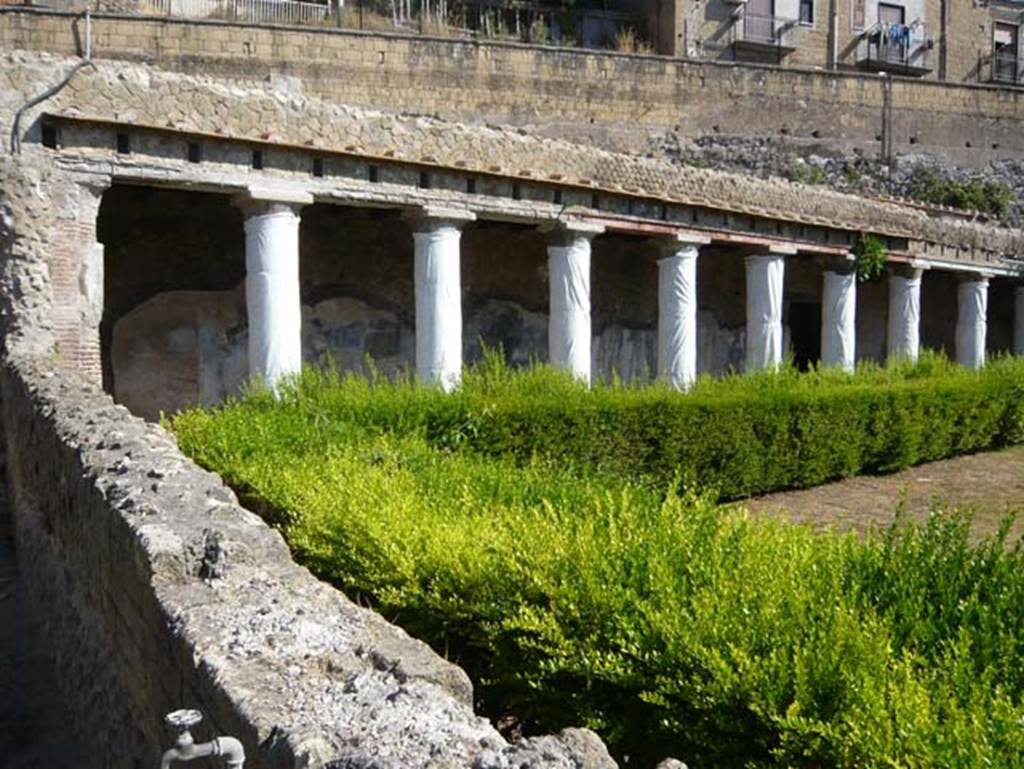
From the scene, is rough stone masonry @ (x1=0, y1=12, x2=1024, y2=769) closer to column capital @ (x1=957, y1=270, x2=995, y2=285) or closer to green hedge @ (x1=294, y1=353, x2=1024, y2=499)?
green hedge @ (x1=294, y1=353, x2=1024, y2=499)

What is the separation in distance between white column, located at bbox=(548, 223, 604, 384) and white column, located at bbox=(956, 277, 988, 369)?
337 inches

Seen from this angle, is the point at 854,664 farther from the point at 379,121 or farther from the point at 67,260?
the point at 379,121

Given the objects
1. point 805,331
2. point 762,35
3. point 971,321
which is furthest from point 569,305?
point 762,35

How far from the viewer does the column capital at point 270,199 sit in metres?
10.3

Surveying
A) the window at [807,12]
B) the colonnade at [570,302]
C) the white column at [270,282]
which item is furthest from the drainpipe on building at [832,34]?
the white column at [270,282]

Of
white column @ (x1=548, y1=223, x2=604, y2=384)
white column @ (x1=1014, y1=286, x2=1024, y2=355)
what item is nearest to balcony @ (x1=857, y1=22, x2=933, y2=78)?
white column @ (x1=1014, y1=286, x2=1024, y2=355)

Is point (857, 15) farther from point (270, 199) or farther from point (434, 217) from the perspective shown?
point (270, 199)

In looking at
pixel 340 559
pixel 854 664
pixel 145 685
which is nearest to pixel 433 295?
pixel 340 559

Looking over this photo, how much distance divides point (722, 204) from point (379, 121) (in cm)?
517

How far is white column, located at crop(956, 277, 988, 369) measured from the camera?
1822 centimetres

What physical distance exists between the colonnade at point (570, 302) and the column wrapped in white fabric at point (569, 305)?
0.01 metres

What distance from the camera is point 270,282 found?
34.0 ft

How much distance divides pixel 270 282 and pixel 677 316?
5629 mm

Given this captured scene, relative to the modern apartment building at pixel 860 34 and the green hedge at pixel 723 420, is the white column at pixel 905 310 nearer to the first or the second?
the green hedge at pixel 723 420
